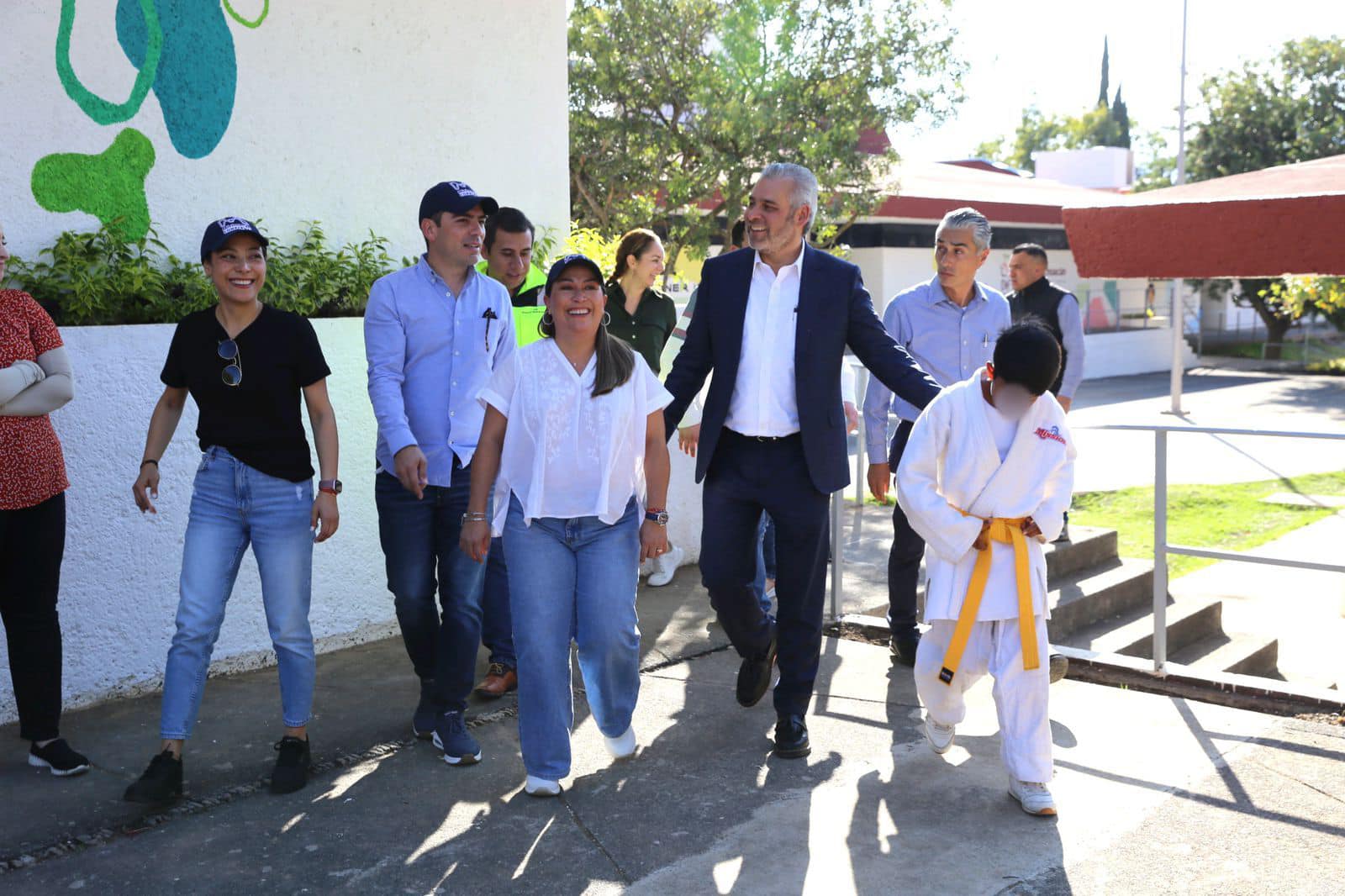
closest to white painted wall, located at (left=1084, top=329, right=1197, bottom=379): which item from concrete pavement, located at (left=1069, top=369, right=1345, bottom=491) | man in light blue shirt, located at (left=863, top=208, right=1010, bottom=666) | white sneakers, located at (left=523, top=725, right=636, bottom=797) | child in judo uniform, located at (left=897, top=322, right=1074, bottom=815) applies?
concrete pavement, located at (left=1069, top=369, right=1345, bottom=491)

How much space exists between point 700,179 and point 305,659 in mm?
11598

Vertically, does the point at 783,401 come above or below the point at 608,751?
above

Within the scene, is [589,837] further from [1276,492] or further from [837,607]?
[1276,492]

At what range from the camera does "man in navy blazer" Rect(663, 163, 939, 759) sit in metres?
4.33

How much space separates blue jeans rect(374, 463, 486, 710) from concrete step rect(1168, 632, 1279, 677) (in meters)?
4.15

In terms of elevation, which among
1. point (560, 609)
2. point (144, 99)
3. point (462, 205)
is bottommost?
point (560, 609)

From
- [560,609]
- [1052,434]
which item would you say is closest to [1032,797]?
[1052,434]

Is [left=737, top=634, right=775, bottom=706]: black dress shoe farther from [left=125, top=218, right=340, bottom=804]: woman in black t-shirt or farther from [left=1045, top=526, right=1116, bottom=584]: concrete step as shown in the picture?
[left=1045, top=526, right=1116, bottom=584]: concrete step

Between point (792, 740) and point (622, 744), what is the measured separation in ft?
1.98

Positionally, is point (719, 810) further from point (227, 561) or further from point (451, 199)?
point (451, 199)

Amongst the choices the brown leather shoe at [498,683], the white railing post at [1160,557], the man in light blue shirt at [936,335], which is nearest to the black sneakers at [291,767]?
the brown leather shoe at [498,683]

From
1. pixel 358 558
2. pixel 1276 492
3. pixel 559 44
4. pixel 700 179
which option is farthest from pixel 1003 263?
pixel 358 558

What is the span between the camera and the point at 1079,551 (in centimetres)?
745

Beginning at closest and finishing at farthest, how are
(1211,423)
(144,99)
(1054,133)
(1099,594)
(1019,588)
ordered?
1. (1019,588)
2. (144,99)
3. (1099,594)
4. (1211,423)
5. (1054,133)
